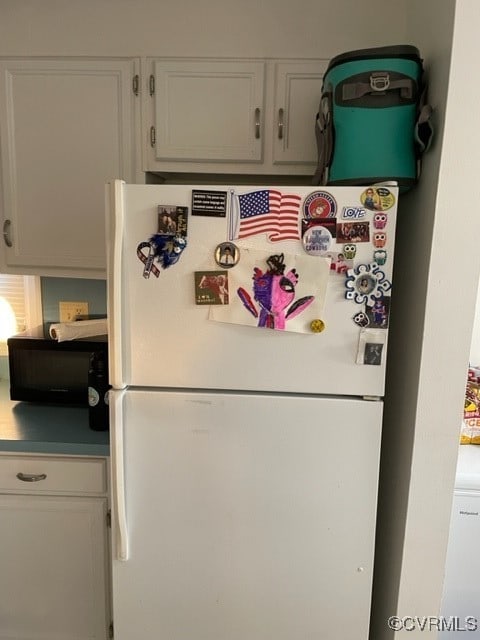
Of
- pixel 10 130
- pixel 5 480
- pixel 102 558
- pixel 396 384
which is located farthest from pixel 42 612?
pixel 10 130

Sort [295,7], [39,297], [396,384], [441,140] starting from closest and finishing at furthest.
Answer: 1. [441,140]
2. [396,384]
3. [295,7]
4. [39,297]

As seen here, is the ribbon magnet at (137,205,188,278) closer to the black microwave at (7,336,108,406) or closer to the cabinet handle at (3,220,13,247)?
the black microwave at (7,336,108,406)

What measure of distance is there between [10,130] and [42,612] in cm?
177

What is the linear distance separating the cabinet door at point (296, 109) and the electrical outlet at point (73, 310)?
3.51ft

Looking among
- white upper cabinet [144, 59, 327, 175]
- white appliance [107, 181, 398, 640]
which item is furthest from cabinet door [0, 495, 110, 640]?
white upper cabinet [144, 59, 327, 175]

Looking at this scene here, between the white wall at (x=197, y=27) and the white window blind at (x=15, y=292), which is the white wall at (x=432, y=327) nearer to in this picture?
the white wall at (x=197, y=27)

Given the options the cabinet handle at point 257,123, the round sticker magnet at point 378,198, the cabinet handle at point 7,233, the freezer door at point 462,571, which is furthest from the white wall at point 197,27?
the freezer door at point 462,571

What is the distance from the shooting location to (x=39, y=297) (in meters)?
2.20

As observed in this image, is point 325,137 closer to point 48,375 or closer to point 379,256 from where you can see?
point 379,256

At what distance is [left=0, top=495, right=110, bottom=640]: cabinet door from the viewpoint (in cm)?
170

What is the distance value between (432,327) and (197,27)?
4.29ft

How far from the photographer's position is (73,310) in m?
2.20

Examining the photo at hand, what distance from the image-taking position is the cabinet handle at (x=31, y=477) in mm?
1680

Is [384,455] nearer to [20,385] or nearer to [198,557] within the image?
[198,557]
